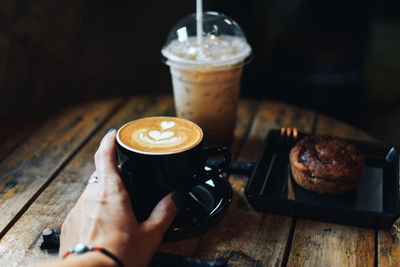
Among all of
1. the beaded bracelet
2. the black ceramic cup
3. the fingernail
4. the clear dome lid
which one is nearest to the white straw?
the clear dome lid

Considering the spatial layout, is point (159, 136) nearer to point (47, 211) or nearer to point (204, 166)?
point (204, 166)

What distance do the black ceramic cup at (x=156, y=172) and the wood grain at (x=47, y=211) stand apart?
22 cm

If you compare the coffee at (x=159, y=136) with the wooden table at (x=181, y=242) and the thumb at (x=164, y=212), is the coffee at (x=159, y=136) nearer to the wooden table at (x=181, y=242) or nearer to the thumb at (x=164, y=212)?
the thumb at (x=164, y=212)

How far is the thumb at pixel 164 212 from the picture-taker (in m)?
0.79

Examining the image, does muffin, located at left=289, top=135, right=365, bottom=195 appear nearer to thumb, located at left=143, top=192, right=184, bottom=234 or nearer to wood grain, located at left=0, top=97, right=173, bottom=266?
thumb, located at left=143, top=192, right=184, bottom=234

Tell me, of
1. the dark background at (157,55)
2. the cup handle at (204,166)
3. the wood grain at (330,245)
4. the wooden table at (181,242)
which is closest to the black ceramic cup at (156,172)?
the cup handle at (204,166)

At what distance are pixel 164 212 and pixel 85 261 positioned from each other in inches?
7.6

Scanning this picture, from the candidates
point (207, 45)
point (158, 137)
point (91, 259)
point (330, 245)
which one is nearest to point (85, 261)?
point (91, 259)

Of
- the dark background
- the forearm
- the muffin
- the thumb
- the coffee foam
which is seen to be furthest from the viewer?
the dark background

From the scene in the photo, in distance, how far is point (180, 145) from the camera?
875 mm

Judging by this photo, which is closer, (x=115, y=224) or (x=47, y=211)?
(x=115, y=224)

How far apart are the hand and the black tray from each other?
0.87 feet

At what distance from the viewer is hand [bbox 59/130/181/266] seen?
0.73 meters

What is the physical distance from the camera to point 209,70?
1.17m
